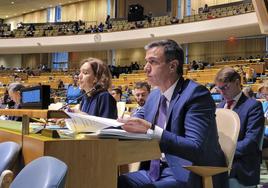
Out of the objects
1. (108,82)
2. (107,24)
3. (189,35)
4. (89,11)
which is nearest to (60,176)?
(108,82)

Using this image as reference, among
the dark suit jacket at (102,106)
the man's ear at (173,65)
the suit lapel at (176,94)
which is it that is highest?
the man's ear at (173,65)

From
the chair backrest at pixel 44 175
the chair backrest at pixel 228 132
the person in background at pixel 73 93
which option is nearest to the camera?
the chair backrest at pixel 44 175

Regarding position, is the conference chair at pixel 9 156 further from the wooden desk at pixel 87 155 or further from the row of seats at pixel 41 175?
the row of seats at pixel 41 175

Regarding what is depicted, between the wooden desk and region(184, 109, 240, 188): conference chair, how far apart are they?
1.03ft

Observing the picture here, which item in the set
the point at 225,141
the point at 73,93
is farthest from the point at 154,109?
the point at 73,93

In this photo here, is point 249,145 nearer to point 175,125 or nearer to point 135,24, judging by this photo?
point 175,125

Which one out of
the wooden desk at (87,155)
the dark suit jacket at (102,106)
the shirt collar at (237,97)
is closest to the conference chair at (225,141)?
the wooden desk at (87,155)

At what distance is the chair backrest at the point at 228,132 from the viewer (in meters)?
1.81

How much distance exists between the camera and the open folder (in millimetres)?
1386

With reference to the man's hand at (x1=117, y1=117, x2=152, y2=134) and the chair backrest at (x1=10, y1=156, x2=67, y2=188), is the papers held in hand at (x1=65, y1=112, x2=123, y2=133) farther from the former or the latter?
the chair backrest at (x1=10, y1=156, x2=67, y2=188)

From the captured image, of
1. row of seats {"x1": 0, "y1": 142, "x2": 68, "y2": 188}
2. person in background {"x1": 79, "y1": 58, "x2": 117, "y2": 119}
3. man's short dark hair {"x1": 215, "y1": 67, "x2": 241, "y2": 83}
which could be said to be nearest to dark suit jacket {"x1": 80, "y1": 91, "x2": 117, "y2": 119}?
person in background {"x1": 79, "y1": 58, "x2": 117, "y2": 119}

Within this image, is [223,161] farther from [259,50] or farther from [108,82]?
[259,50]

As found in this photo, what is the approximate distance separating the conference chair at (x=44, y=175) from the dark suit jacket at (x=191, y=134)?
543 mm

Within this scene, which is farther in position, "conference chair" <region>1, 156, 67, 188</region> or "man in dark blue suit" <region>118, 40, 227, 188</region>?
"man in dark blue suit" <region>118, 40, 227, 188</region>
